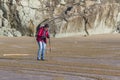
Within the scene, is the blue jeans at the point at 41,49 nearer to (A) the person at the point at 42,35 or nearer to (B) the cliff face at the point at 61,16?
(A) the person at the point at 42,35

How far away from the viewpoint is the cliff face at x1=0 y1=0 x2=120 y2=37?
1786 inches

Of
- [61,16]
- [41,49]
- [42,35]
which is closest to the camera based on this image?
[42,35]

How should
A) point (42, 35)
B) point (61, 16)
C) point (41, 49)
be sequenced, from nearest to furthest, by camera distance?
point (42, 35), point (41, 49), point (61, 16)

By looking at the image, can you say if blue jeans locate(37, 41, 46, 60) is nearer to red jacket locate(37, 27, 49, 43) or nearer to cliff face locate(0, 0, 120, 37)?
red jacket locate(37, 27, 49, 43)

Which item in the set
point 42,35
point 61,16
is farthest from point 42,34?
point 61,16

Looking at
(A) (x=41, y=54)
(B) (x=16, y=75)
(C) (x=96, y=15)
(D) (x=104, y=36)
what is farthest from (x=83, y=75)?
(C) (x=96, y=15)

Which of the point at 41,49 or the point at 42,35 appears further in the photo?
the point at 41,49

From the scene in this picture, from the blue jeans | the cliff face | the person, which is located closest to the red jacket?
the person

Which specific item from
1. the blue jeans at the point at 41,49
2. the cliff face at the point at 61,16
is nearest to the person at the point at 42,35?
the blue jeans at the point at 41,49

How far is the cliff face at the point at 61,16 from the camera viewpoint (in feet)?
149

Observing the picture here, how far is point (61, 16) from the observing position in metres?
46.2

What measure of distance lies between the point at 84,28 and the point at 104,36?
3.11m

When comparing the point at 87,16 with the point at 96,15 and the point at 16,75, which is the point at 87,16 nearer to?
the point at 96,15

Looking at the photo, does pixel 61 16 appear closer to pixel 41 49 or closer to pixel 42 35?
pixel 41 49
